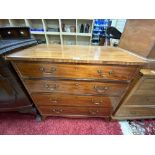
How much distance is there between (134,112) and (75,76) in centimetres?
87

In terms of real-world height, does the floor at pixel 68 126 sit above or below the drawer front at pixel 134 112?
below

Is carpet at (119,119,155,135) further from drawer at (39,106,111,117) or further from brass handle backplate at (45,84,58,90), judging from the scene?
brass handle backplate at (45,84,58,90)

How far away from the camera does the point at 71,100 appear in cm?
106

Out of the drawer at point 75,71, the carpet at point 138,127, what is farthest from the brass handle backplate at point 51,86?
the carpet at point 138,127

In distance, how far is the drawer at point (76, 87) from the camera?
898 mm

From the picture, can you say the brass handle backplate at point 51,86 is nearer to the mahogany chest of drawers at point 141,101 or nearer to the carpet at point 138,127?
the mahogany chest of drawers at point 141,101

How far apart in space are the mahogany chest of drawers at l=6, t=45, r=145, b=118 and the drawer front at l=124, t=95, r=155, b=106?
0.18m

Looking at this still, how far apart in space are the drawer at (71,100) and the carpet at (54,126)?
0.31 meters
